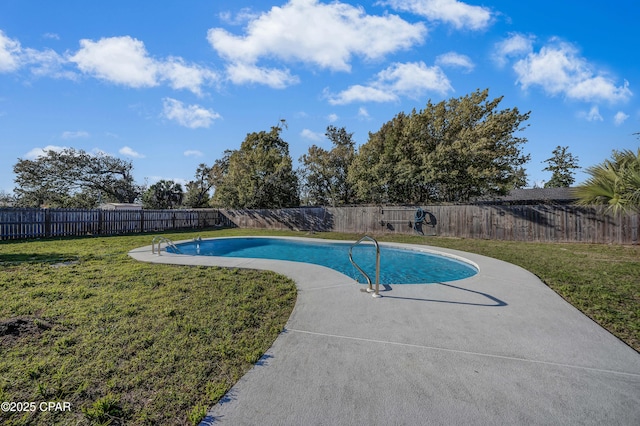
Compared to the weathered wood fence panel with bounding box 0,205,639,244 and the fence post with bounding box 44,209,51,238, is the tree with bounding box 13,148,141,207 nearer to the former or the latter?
the weathered wood fence panel with bounding box 0,205,639,244

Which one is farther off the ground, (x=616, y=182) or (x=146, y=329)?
(x=616, y=182)

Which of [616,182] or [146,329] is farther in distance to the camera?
[616,182]

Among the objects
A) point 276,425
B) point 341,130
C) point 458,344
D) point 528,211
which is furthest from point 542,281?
point 341,130

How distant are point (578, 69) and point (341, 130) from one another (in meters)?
14.1

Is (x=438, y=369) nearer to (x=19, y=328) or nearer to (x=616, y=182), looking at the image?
(x=19, y=328)

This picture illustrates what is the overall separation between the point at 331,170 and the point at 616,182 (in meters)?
15.2

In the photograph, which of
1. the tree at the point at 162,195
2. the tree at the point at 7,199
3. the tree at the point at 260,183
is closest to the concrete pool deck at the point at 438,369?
the tree at the point at 260,183

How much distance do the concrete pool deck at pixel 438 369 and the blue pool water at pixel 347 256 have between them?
2.51 m

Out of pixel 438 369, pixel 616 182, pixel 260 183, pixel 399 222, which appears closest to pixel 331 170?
pixel 260 183

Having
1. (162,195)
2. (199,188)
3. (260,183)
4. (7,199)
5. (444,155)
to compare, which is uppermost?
(444,155)

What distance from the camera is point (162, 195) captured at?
Result: 27500 millimetres

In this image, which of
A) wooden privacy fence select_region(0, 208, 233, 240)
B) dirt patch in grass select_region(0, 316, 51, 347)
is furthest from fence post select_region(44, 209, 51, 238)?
dirt patch in grass select_region(0, 316, 51, 347)

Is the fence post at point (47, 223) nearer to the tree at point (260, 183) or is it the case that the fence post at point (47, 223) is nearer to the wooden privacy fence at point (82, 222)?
the wooden privacy fence at point (82, 222)

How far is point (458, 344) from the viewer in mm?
2527
